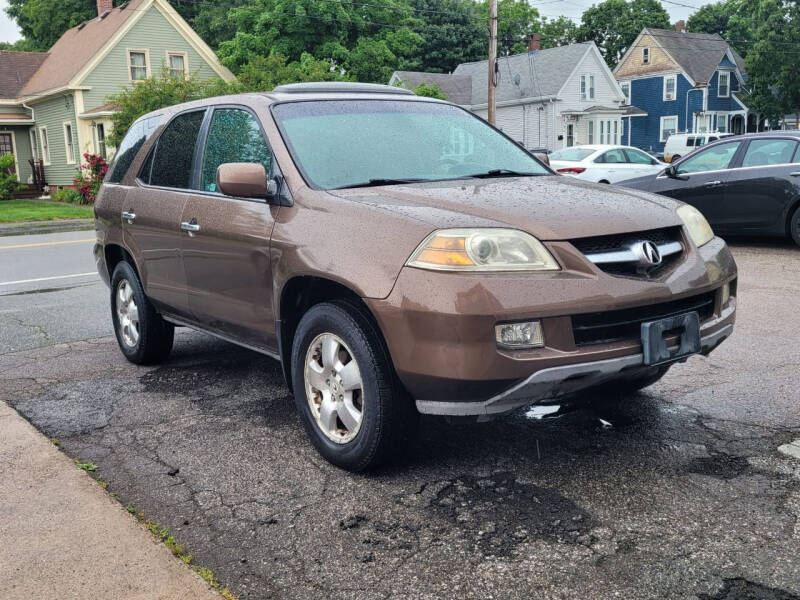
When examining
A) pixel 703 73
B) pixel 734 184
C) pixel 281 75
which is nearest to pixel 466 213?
pixel 734 184

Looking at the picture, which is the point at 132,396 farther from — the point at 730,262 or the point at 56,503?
the point at 730,262

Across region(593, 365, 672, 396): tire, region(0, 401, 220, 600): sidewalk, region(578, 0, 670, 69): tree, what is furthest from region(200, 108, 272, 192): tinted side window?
region(578, 0, 670, 69): tree

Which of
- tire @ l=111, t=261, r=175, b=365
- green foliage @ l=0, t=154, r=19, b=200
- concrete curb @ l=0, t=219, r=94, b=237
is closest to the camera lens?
tire @ l=111, t=261, r=175, b=365

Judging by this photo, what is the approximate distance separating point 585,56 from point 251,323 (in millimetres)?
46759

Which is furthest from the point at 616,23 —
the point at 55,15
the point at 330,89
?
the point at 330,89

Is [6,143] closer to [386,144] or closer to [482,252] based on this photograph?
A: [386,144]

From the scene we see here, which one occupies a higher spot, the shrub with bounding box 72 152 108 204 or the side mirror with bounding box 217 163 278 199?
the side mirror with bounding box 217 163 278 199

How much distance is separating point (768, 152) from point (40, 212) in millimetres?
19076

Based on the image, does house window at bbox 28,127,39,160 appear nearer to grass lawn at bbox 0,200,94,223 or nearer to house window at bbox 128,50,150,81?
house window at bbox 128,50,150,81

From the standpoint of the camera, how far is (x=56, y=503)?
348cm

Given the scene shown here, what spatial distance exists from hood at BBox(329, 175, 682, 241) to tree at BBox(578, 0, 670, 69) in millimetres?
73563

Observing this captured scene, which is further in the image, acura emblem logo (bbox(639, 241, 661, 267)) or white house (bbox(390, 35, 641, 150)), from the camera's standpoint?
white house (bbox(390, 35, 641, 150))

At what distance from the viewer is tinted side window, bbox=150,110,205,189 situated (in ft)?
16.7

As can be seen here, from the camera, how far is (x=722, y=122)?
57.0 metres
